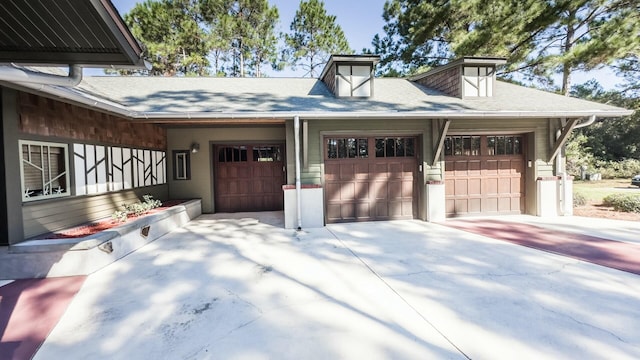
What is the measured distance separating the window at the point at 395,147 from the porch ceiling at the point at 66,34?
5.27m

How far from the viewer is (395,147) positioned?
22.9 feet

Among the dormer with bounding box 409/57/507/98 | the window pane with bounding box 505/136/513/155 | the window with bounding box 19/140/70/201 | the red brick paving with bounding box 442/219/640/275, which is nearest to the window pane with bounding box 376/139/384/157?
the red brick paving with bounding box 442/219/640/275

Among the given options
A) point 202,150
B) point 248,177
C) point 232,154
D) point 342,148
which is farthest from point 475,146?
point 202,150

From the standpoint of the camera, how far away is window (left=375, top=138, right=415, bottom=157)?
6.92 metres

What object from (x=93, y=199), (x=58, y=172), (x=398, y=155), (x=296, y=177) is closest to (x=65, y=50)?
(x=58, y=172)

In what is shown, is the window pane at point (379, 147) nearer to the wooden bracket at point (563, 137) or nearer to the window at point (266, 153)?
the window at point (266, 153)

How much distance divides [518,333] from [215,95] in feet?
23.4

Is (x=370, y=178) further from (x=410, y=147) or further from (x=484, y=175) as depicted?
(x=484, y=175)

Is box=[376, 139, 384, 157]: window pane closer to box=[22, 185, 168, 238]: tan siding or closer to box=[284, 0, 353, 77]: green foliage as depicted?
box=[22, 185, 168, 238]: tan siding

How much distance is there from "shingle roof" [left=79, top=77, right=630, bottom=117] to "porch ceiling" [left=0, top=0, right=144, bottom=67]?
2780 mm

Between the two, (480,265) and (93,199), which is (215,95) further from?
(480,265)

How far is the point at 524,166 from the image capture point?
23.9 feet

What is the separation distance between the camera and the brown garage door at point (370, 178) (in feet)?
22.3

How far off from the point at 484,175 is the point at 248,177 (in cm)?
631
